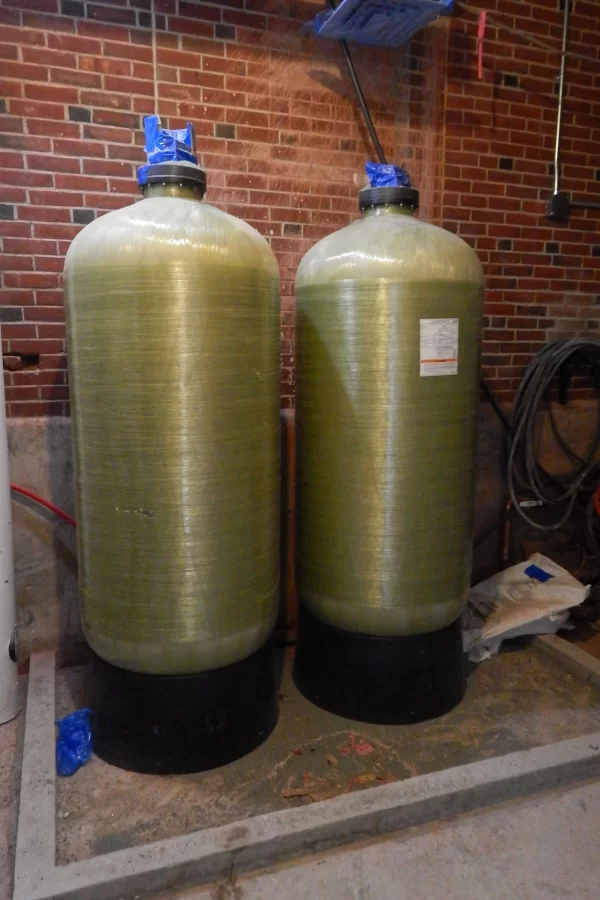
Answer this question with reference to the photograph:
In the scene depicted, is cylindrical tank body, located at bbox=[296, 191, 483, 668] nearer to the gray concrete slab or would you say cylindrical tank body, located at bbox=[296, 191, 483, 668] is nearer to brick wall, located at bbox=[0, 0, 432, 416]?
brick wall, located at bbox=[0, 0, 432, 416]

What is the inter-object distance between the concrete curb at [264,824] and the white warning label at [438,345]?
114 centimetres

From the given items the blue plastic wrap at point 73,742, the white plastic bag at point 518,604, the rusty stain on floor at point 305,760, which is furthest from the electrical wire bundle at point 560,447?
the blue plastic wrap at point 73,742

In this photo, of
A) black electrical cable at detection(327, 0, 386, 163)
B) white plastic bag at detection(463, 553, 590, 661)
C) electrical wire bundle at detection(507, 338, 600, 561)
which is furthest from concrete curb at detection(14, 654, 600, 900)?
black electrical cable at detection(327, 0, 386, 163)

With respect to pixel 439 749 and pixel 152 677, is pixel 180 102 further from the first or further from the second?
pixel 439 749

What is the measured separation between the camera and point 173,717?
1753 millimetres

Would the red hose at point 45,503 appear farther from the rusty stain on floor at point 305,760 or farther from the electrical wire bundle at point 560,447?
the electrical wire bundle at point 560,447

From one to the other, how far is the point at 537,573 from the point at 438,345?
1.33m

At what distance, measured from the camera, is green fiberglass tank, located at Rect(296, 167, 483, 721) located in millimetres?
1828

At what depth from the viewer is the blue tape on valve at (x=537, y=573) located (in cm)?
266

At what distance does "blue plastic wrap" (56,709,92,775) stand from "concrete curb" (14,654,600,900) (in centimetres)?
4

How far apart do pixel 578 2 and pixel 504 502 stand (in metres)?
2.31

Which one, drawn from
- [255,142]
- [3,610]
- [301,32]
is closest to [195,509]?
[3,610]

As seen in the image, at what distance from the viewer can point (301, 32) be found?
2424 millimetres

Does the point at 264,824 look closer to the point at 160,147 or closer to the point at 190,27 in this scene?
the point at 160,147
